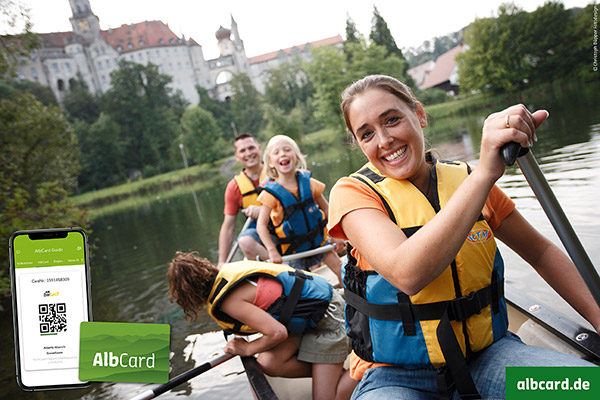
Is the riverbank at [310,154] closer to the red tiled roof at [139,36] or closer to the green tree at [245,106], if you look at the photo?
the green tree at [245,106]

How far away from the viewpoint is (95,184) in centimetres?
4453

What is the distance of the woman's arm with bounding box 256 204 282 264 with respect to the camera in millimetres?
3693

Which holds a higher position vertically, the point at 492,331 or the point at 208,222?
the point at 492,331

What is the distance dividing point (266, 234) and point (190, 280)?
1.58m

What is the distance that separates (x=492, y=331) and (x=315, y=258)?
283 centimetres

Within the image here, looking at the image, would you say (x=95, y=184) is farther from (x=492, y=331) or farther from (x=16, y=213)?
Result: (x=492, y=331)

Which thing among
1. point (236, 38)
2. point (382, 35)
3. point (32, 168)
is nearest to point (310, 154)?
point (382, 35)

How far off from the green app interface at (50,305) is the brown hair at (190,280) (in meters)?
1.20

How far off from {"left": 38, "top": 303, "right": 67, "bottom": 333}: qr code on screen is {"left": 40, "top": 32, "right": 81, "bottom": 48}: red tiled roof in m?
72.7

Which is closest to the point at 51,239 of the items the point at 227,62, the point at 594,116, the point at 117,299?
the point at 117,299

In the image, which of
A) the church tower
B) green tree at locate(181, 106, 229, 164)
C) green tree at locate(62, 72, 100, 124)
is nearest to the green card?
green tree at locate(181, 106, 229, 164)

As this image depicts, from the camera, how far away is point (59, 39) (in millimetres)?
62875

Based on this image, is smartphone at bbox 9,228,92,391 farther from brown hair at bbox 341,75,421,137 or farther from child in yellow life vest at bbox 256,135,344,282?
child in yellow life vest at bbox 256,135,344,282

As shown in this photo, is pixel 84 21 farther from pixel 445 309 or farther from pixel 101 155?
pixel 445 309
